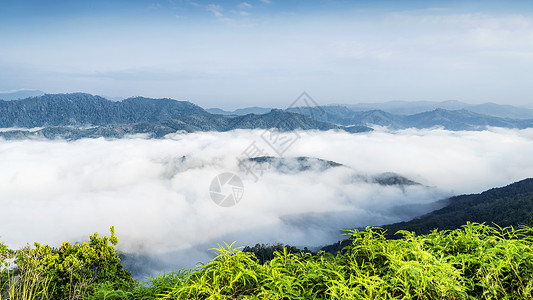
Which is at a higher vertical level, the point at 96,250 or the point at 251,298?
the point at 251,298

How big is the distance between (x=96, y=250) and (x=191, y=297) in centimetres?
1361

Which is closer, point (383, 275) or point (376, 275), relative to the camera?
point (376, 275)

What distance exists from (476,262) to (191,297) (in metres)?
2.09

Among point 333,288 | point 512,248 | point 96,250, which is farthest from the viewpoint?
point 96,250

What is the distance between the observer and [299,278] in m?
2.21

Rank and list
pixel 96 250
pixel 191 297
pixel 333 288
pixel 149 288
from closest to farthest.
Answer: pixel 333 288, pixel 191 297, pixel 149 288, pixel 96 250

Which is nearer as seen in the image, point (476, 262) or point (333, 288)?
point (333, 288)

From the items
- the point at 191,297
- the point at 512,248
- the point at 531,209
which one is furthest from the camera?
the point at 531,209

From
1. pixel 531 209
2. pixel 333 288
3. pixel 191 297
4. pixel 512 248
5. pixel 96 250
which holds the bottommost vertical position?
pixel 531 209

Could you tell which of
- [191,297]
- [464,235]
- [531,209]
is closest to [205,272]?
[191,297]

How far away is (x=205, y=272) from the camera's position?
2201 mm

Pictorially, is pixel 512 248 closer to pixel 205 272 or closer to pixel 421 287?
pixel 421 287

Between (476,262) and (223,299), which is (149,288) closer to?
(223,299)

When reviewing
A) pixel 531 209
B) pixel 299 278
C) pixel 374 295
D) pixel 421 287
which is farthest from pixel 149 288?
pixel 531 209
